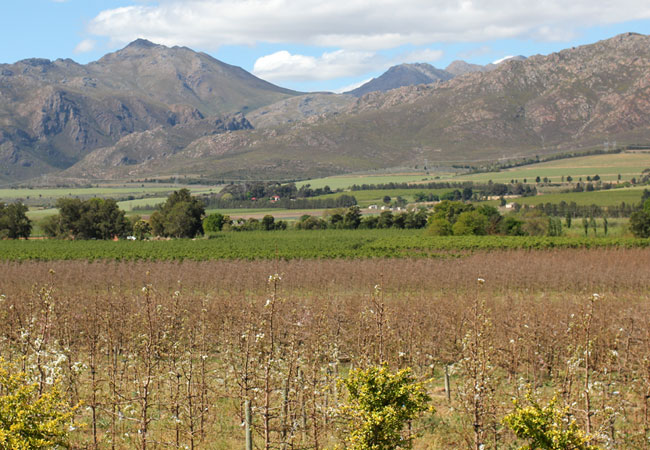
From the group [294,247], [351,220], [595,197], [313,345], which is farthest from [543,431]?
[595,197]

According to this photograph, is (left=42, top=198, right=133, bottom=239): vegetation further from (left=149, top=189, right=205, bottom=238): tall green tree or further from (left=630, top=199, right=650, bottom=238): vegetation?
(left=630, top=199, right=650, bottom=238): vegetation

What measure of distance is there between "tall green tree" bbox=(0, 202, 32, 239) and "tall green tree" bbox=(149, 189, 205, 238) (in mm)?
19098

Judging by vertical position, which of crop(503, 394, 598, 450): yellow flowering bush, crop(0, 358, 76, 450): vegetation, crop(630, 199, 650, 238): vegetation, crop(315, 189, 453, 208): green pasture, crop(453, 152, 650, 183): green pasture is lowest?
crop(630, 199, 650, 238): vegetation

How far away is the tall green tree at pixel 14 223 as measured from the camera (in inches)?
3563

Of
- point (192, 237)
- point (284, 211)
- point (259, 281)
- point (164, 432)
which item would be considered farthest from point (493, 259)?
point (284, 211)

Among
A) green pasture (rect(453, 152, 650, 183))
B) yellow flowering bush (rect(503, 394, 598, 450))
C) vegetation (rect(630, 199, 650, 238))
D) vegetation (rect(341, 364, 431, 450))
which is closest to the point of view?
yellow flowering bush (rect(503, 394, 598, 450))

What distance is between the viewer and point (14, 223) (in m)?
90.8

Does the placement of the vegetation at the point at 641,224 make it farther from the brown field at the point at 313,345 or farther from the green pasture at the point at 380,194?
the green pasture at the point at 380,194

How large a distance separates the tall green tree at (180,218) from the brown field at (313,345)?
3792cm

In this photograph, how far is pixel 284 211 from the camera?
143375 millimetres

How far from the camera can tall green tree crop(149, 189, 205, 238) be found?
292 ft

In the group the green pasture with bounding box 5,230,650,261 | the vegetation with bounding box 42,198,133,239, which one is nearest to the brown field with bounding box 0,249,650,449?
the green pasture with bounding box 5,230,650,261

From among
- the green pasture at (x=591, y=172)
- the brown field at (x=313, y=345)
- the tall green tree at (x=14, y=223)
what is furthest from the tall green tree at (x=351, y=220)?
the green pasture at (x=591, y=172)

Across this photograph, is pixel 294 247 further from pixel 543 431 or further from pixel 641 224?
pixel 543 431
